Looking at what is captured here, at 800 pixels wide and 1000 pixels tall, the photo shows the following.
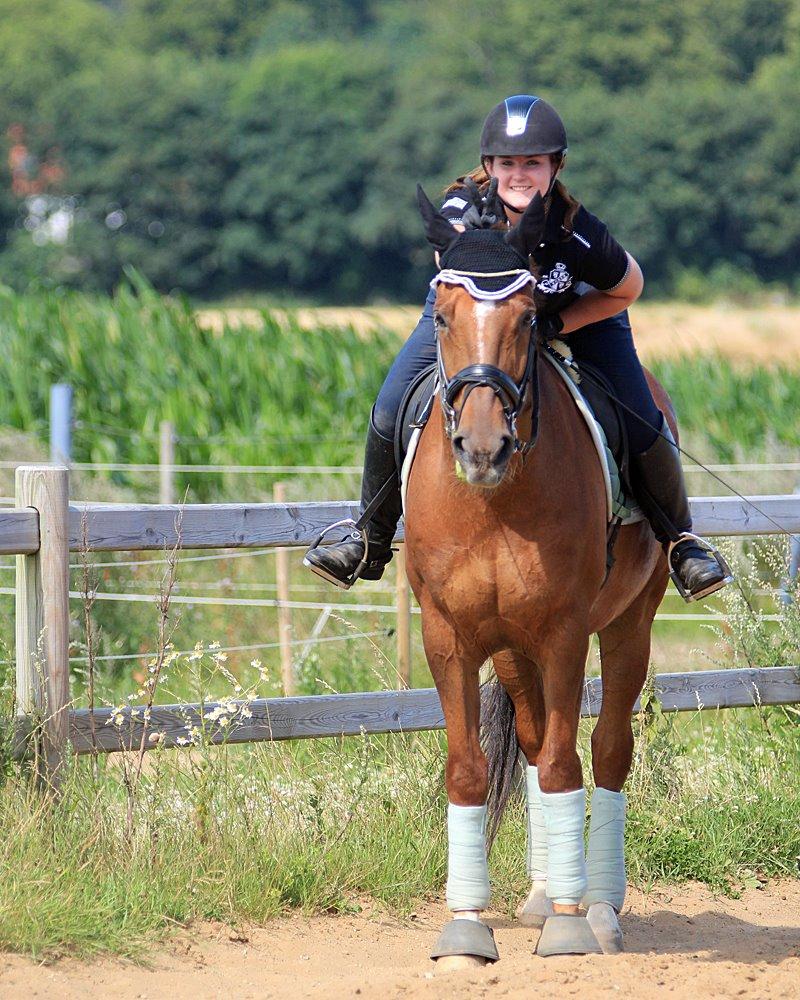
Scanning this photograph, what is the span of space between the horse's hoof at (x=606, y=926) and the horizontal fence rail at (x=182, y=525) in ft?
5.72

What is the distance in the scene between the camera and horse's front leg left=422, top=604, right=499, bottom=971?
4391 mm

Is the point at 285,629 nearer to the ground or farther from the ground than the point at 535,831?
farther from the ground

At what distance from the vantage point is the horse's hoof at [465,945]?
437 centimetres

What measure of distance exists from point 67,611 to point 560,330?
211 cm

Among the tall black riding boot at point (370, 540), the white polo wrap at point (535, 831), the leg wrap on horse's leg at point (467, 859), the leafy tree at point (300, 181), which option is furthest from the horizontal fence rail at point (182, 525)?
the leafy tree at point (300, 181)

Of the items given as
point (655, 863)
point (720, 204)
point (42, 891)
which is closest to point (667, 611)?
point (655, 863)

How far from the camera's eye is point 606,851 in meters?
5.09

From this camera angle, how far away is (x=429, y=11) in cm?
11450

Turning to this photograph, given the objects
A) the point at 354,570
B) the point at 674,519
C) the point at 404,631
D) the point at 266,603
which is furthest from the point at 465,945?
the point at 266,603

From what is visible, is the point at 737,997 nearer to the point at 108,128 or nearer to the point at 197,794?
the point at 197,794

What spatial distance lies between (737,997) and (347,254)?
76.6m

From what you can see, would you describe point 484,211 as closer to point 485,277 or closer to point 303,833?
point 485,277

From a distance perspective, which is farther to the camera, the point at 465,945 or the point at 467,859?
the point at 467,859

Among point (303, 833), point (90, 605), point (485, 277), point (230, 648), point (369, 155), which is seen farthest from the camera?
point (369, 155)
